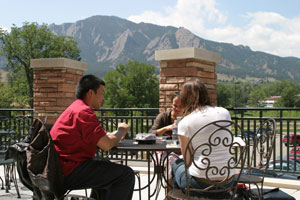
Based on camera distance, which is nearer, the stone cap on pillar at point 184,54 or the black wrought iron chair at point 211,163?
the black wrought iron chair at point 211,163

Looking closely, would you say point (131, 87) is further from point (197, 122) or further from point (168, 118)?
point (197, 122)

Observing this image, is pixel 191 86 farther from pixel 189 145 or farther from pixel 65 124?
pixel 65 124

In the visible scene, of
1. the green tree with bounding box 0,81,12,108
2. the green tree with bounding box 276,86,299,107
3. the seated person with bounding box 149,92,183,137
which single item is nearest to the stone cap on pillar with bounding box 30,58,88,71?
the seated person with bounding box 149,92,183,137

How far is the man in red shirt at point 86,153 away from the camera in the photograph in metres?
2.62

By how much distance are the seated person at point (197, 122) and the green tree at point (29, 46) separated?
4859cm

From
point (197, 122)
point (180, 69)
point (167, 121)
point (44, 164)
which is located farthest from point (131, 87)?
point (197, 122)

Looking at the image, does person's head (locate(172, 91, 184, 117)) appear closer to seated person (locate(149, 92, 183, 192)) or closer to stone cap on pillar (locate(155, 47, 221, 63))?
seated person (locate(149, 92, 183, 192))

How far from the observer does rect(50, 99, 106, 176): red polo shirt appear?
8.54 ft

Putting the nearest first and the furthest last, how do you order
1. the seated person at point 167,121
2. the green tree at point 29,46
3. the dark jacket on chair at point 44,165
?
the dark jacket on chair at point 44,165
the seated person at point 167,121
the green tree at point 29,46

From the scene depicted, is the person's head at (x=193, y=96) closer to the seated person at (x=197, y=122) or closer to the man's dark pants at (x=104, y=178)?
the seated person at (x=197, y=122)

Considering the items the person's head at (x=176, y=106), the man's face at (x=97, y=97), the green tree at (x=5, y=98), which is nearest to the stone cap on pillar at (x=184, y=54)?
the person's head at (x=176, y=106)

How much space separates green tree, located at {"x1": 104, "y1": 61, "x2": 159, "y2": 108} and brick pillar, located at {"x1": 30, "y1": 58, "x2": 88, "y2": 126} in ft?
220

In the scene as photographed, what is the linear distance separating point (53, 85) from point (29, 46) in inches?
1855

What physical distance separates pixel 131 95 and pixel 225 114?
243ft
